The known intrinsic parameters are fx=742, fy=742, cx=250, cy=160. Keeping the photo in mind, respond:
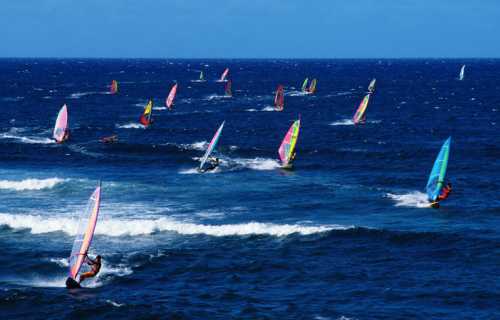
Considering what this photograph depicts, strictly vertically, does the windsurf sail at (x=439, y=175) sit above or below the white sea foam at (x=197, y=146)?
above

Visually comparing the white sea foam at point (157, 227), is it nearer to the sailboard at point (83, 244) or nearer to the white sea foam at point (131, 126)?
the sailboard at point (83, 244)

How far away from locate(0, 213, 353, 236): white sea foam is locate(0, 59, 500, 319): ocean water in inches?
6.1

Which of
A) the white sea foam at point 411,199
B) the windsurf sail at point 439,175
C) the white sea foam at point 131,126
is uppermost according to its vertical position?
the windsurf sail at point 439,175

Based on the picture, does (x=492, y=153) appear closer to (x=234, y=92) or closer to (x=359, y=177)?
(x=359, y=177)

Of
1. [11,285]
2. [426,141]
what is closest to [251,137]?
[426,141]

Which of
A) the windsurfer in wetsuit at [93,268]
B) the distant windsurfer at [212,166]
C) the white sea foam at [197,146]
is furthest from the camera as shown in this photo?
the white sea foam at [197,146]

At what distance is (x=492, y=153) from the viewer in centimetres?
8288

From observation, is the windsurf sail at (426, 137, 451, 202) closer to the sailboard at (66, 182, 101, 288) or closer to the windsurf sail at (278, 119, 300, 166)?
the windsurf sail at (278, 119, 300, 166)

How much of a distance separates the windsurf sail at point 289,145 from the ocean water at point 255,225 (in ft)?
5.81

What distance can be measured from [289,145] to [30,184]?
82.7 feet

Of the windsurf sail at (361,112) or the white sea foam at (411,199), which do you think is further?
the windsurf sail at (361,112)

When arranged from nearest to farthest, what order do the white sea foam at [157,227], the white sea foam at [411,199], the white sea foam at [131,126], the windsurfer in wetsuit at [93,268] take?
the windsurfer in wetsuit at [93,268]
the white sea foam at [157,227]
the white sea foam at [411,199]
the white sea foam at [131,126]

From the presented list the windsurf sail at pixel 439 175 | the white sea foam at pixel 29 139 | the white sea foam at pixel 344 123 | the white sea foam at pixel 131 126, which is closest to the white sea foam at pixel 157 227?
the windsurf sail at pixel 439 175

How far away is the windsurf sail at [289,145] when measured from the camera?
7406cm
